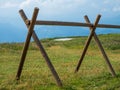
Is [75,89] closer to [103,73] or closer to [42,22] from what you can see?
[42,22]

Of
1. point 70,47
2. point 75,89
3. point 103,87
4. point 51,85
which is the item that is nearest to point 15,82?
point 51,85

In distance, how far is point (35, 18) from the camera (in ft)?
34.1

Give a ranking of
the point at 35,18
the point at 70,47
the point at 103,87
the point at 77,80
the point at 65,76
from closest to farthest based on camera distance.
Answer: the point at 35,18 → the point at 103,87 → the point at 77,80 → the point at 65,76 → the point at 70,47

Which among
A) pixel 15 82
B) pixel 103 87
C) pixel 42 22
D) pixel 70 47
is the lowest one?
pixel 103 87

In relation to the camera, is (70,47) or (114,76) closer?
A: (114,76)

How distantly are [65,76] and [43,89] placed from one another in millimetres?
2515

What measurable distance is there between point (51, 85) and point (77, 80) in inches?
56.1

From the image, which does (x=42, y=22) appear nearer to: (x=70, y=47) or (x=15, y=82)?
(x=15, y=82)

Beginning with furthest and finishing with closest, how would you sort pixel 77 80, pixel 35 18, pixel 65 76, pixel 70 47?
pixel 70 47
pixel 65 76
pixel 77 80
pixel 35 18

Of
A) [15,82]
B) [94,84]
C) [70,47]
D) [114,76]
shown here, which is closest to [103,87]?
[94,84]

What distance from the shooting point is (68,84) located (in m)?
11.7

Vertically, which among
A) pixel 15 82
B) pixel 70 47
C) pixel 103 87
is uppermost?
pixel 70 47

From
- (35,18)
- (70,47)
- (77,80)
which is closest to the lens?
(35,18)

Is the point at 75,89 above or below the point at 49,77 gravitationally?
below
